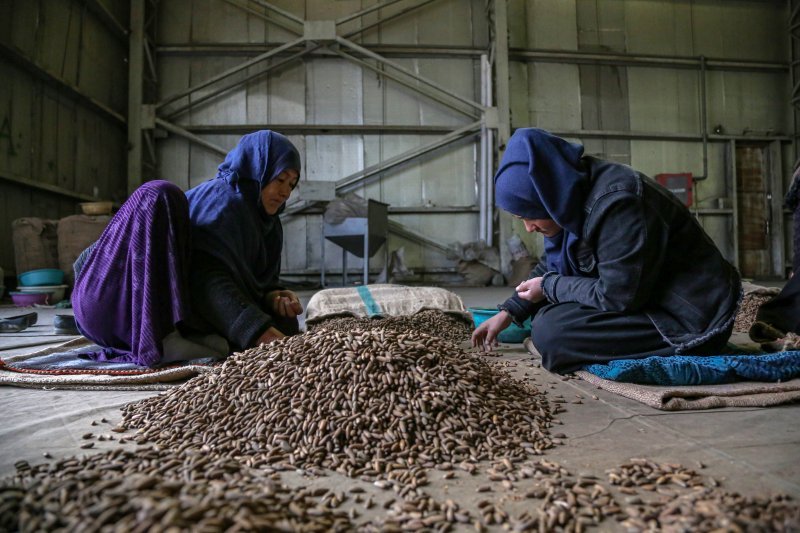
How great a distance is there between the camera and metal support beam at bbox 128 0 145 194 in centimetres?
803

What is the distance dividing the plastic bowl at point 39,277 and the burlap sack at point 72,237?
0.36 metres

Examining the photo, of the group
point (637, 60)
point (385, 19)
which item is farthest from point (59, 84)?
point (637, 60)

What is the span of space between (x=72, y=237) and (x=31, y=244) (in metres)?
0.38

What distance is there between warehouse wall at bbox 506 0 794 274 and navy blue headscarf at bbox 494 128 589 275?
6635mm

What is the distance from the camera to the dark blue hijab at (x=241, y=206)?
2438mm

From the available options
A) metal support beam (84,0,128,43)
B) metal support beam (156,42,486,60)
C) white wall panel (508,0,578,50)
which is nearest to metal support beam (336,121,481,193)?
metal support beam (156,42,486,60)

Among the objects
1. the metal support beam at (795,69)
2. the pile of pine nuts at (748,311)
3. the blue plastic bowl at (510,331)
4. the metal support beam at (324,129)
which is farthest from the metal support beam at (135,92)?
the metal support beam at (795,69)

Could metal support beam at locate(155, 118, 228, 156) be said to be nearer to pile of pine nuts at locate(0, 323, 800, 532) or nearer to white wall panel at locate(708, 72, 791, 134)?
pile of pine nuts at locate(0, 323, 800, 532)

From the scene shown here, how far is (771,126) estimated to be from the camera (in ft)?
31.4

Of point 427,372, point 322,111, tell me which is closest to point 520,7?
point 322,111

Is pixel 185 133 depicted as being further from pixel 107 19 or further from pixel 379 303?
pixel 379 303

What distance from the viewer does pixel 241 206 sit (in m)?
2.54

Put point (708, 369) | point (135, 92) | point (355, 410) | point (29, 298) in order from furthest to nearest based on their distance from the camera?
point (135, 92), point (29, 298), point (708, 369), point (355, 410)

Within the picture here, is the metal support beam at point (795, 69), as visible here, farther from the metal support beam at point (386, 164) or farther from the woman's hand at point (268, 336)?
the woman's hand at point (268, 336)
